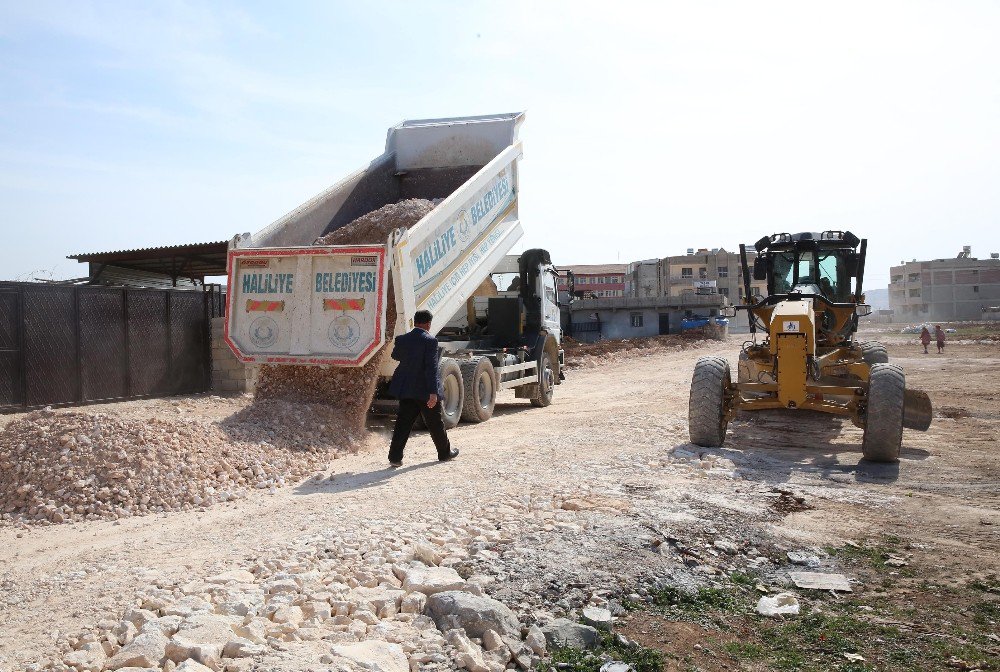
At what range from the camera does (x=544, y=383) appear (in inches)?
547

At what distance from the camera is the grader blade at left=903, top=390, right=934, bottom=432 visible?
8.87 metres

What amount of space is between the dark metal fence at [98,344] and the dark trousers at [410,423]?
6.68 metres

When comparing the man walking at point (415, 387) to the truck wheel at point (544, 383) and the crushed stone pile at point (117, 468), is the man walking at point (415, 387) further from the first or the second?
the truck wheel at point (544, 383)

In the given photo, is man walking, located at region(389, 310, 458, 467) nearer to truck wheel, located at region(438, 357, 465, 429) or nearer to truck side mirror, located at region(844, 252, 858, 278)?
truck wheel, located at region(438, 357, 465, 429)

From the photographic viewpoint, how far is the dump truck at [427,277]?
29.5 ft

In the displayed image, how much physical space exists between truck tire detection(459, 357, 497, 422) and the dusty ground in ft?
5.48

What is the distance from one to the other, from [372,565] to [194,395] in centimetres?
1050

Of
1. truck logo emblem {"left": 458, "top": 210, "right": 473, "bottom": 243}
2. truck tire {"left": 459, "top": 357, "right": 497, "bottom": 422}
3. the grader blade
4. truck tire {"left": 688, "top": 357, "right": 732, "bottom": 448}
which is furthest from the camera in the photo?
truck tire {"left": 459, "top": 357, "right": 497, "bottom": 422}

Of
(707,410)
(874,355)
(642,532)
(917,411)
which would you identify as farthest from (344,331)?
(874,355)

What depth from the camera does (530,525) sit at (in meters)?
5.32

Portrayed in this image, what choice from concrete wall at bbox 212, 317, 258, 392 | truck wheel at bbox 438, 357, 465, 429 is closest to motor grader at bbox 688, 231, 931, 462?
truck wheel at bbox 438, 357, 465, 429

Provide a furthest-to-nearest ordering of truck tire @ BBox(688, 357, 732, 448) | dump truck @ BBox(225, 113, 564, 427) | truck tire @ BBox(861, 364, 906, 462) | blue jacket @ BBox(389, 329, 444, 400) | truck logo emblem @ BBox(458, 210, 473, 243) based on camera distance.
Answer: truck logo emblem @ BBox(458, 210, 473, 243) → dump truck @ BBox(225, 113, 564, 427) → truck tire @ BBox(688, 357, 732, 448) → blue jacket @ BBox(389, 329, 444, 400) → truck tire @ BBox(861, 364, 906, 462)

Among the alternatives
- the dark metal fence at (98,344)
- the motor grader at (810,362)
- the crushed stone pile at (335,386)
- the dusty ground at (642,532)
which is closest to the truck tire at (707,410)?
the motor grader at (810,362)

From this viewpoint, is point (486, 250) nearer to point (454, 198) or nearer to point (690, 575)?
point (454, 198)
